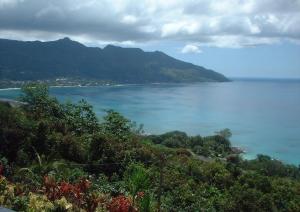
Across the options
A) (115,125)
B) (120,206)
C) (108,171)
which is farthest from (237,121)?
(120,206)

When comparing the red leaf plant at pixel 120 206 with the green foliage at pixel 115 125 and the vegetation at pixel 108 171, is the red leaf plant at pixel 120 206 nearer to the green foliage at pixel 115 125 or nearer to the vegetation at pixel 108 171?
the vegetation at pixel 108 171

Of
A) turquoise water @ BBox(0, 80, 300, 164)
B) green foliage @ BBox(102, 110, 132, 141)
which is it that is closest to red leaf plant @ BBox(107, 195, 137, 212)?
green foliage @ BBox(102, 110, 132, 141)

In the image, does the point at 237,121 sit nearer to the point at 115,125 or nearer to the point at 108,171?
the point at 115,125

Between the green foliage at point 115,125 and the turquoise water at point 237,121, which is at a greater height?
the green foliage at point 115,125

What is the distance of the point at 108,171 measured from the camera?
585 inches

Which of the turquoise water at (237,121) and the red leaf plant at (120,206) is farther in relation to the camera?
the turquoise water at (237,121)

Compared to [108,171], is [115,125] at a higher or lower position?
higher

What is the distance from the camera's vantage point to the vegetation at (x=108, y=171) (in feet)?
32.1

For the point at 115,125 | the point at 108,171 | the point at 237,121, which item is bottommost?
the point at 237,121

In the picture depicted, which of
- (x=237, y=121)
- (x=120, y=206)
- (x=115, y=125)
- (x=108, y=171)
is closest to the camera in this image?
(x=120, y=206)

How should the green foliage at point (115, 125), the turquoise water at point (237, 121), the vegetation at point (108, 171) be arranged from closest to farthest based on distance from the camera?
the vegetation at point (108, 171)
the green foliage at point (115, 125)
the turquoise water at point (237, 121)

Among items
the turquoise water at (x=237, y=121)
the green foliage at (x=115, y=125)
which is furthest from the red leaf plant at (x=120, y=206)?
the turquoise water at (x=237, y=121)

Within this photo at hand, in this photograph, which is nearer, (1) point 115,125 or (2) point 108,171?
(2) point 108,171

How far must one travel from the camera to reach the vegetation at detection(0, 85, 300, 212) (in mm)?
9794
